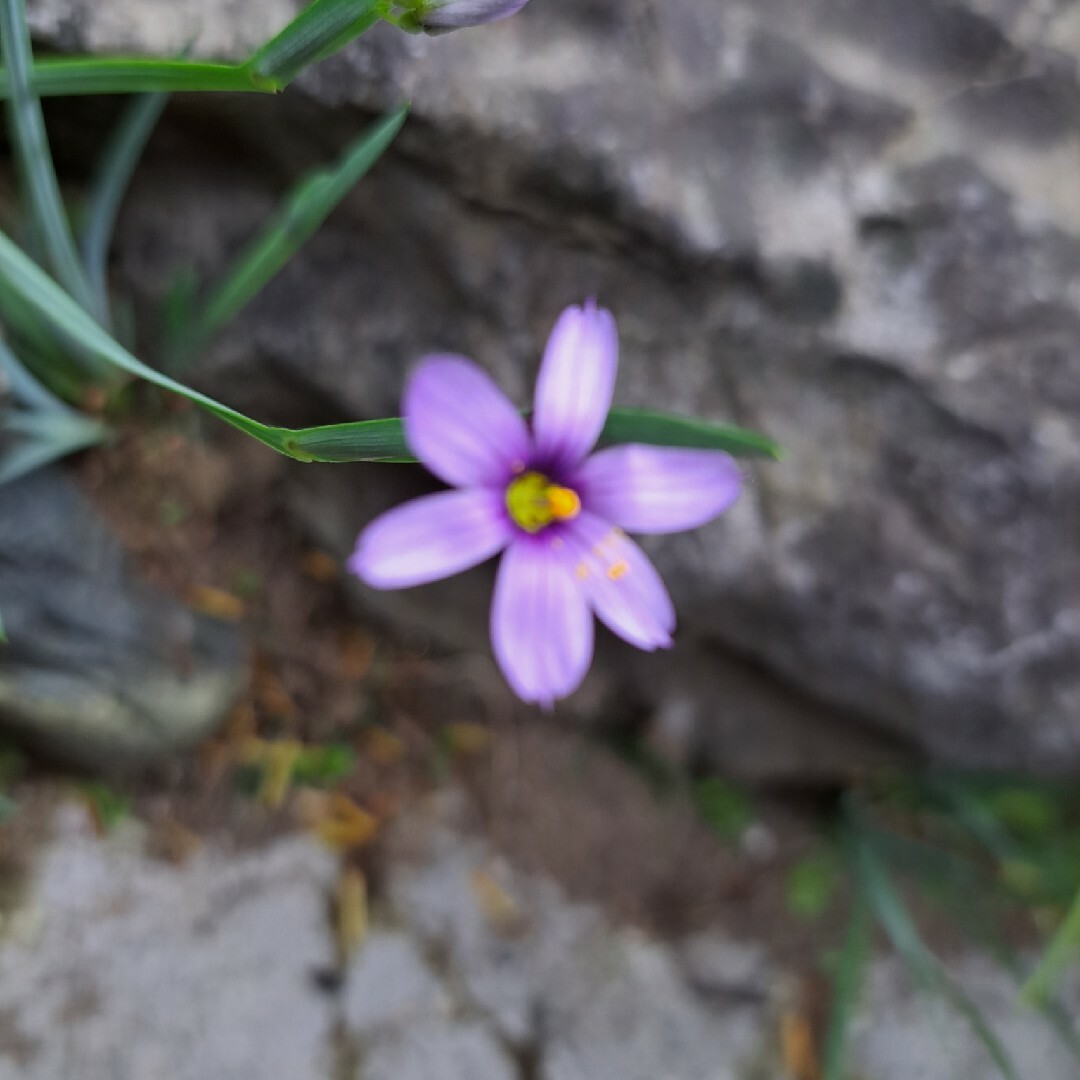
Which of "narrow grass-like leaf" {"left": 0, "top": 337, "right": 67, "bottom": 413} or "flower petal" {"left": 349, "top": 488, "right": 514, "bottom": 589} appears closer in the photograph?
"flower petal" {"left": 349, "top": 488, "right": 514, "bottom": 589}

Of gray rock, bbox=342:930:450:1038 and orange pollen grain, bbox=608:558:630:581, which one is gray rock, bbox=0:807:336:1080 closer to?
gray rock, bbox=342:930:450:1038

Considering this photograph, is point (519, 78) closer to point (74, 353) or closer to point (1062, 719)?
point (74, 353)

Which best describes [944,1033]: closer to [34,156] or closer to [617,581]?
[617,581]

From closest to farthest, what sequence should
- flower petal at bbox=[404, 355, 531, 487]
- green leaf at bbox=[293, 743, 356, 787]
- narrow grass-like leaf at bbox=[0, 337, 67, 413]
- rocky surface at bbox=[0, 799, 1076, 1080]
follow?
1. flower petal at bbox=[404, 355, 531, 487]
2. narrow grass-like leaf at bbox=[0, 337, 67, 413]
3. rocky surface at bbox=[0, 799, 1076, 1080]
4. green leaf at bbox=[293, 743, 356, 787]

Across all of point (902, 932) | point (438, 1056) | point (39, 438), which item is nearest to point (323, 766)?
point (438, 1056)

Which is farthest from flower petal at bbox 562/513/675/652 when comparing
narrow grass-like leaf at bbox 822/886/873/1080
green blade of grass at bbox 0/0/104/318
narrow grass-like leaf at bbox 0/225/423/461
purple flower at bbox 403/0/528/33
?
narrow grass-like leaf at bbox 822/886/873/1080
